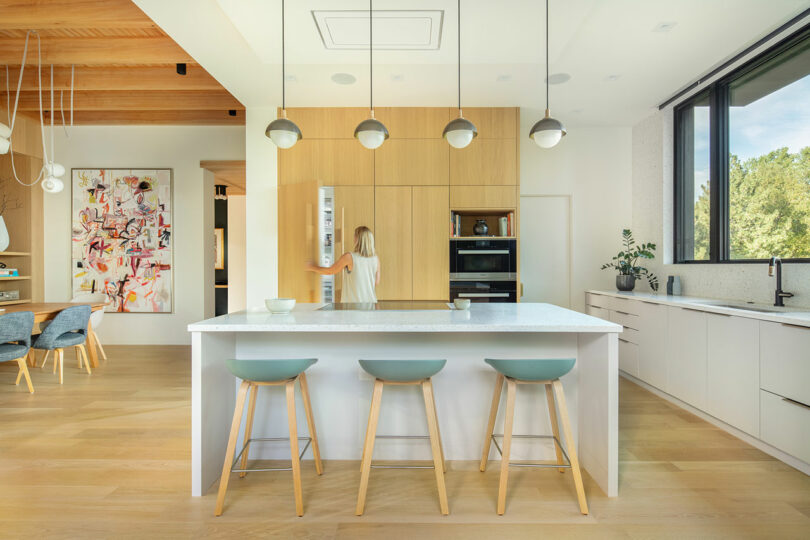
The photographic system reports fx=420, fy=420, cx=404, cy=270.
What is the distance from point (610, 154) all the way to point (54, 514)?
20.0ft

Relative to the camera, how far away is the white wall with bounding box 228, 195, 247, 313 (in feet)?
31.1

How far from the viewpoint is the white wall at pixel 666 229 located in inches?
135

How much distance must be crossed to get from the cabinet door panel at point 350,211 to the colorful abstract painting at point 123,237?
2923 millimetres

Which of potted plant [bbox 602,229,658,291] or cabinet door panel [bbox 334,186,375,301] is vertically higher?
cabinet door panel [bbox 334,186,375,301]

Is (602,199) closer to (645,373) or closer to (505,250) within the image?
(505,250)

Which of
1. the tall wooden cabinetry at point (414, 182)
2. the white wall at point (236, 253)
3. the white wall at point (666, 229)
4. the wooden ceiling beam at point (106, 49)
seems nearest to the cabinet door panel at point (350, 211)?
the tall wooden cabinetry at point (414, 182)

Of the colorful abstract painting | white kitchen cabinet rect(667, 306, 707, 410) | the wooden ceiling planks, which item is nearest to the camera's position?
white kitchen cabinet rect(667, 306, 707, 410)

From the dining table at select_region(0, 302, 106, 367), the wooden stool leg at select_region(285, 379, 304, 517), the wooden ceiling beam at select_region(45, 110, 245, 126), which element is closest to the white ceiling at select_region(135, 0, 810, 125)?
the wooden ceiling beam at select_region(45, 110, 245, 126)

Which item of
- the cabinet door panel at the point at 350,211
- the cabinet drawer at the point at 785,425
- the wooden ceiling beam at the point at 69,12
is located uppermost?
the wooden ceiling beam at the point at 69,12

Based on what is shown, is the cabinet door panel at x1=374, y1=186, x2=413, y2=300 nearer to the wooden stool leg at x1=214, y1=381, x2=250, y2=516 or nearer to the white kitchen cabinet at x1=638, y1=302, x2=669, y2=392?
the white kitchen cabinet at x1=638, y1=302, x2=669, y2=392

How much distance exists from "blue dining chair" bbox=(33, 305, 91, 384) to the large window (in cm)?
637

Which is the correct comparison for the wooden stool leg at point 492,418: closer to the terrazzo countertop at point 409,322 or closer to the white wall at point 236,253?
the terrazzo countertop at point 409,322

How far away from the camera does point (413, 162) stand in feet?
15.8

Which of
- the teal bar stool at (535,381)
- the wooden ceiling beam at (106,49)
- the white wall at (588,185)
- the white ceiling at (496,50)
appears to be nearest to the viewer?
the teal bar stool at (535,381)
